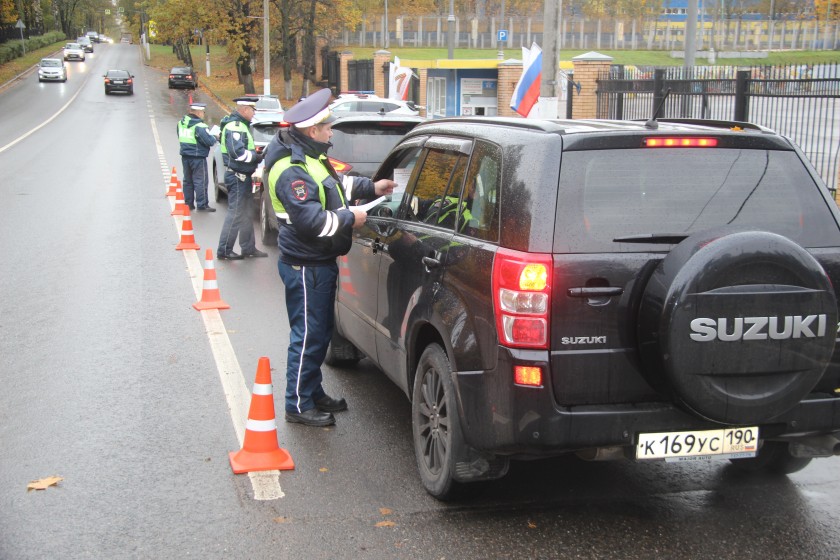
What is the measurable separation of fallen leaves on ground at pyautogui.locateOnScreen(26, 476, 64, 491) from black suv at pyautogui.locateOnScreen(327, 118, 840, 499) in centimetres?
208

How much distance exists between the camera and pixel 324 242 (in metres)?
5.77

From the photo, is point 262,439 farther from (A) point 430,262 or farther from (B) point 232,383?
(B) point 232,383

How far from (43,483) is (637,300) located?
10.5 ft

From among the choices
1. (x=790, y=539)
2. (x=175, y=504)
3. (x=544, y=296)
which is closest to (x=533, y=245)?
(x=544, y=296)

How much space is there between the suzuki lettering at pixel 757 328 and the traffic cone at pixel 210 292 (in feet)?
20.2

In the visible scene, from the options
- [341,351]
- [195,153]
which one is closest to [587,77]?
[195,153]

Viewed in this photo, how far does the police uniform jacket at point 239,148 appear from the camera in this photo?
1184 cm

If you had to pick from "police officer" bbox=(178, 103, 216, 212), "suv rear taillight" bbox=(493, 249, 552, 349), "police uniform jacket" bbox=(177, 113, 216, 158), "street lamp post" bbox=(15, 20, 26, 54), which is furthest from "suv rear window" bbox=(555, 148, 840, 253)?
"street lamp post" bbox=(15, 20, 26, 54)

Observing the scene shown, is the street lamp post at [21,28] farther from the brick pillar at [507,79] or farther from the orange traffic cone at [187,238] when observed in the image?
the orange traffic cone at [187,238]

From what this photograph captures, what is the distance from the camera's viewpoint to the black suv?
3871 millimetres

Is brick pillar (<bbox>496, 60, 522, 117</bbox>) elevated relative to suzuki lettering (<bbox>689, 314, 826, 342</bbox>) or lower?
elevated

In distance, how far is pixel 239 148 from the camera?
38.9 feet

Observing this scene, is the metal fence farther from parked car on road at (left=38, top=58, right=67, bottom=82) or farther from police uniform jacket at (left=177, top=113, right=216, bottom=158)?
parked car on road at (left=38, top=58, right=67, bottom=82)

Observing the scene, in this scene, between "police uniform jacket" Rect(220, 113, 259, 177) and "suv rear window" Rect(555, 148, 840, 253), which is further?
"police uniform jacket" Rect(220, 113, 259, 177)
